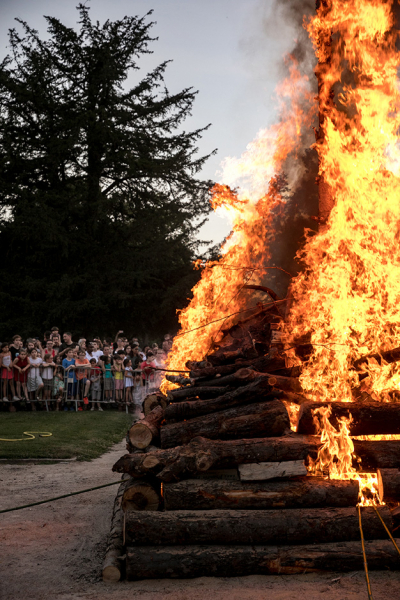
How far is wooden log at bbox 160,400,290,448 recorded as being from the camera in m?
5.23

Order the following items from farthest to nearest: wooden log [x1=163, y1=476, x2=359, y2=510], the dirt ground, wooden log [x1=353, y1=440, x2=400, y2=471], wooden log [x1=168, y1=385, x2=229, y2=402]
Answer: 1. wooden log [x1=168, y1=385, x2=229, y2=402]
2. wooden log [x1=353, y1=440, x2=400, y2=471]
3. wooden log [x1=163, y1=476, x2=359, y2=510]
4. the dirt ground

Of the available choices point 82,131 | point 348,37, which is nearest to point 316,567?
point 348,37

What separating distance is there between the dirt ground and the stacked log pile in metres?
0.16

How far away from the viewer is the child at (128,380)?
16172mm

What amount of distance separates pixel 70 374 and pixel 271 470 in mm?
11760

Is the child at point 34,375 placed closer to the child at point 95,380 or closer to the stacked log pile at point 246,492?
the child at point 95,380

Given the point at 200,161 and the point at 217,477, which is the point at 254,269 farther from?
the point at 200,161

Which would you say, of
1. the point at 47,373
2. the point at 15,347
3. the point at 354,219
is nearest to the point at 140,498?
the point at 354,219

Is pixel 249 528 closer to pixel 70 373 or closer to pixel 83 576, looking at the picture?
pixel 83 576

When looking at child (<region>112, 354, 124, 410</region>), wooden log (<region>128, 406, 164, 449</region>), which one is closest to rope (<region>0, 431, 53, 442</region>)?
child (<region>112, 354, 124, 410</region>)

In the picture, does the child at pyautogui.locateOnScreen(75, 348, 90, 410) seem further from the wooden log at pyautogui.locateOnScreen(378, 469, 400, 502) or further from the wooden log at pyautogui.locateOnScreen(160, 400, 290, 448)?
the wooden log at pyautogui.locateOnScreen(378, 469, 400, 502)

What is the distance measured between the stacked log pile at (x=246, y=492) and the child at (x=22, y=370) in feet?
33.6

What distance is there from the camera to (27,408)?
15938 millimetres

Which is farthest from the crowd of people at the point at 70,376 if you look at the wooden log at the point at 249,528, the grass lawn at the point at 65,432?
the wooden log at the point at 249,528
